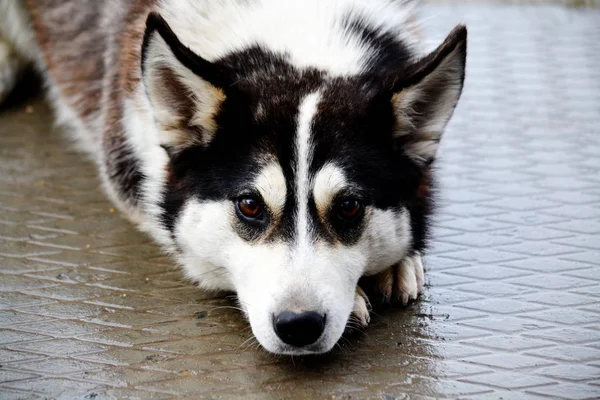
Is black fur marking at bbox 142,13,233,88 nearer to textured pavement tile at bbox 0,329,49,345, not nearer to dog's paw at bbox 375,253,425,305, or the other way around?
dog's paw at bbox 375,253,425,305

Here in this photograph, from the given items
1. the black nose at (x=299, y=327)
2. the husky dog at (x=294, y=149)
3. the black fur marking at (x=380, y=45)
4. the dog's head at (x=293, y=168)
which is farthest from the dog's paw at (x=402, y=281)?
the black fur marking at (x=380, y=45)

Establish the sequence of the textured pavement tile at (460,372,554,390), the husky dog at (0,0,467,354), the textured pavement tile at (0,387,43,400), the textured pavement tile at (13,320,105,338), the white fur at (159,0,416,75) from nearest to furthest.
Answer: the textured pavement tile at (0,387,43,400) → the textured pavement tile at (460,372,554,390) → the husky dog at (0,0,467,354) → the textured pavement tile at (13,320,105,338) → the white fur at (159,0,416,75)

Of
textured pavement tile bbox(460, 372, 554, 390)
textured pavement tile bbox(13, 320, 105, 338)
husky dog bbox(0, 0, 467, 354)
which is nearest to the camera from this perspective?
textured pavement tile bbox(460, 372, 554, 390)

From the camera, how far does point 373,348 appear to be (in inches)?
141

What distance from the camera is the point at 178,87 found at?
3666 mm

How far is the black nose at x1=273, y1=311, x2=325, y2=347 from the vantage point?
3205 millimetres

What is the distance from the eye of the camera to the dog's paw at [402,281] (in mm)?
3904

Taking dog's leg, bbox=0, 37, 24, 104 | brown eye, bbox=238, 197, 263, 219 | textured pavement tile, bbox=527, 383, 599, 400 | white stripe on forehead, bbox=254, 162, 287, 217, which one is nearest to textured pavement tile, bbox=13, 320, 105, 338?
brown eye, bbox=238, 197, 263, 219

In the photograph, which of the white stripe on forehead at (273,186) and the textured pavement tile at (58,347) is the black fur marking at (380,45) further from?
the textured pavement tile at (58,347)

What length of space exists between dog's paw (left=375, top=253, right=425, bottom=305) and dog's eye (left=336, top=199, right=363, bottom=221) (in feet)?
1.84

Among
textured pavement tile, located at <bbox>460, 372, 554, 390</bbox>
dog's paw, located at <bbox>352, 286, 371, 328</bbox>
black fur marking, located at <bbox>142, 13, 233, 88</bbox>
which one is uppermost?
black fur marking, located at <bbox>142, 13, 233, 88</bbox>

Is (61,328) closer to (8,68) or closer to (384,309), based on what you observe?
(384,309)

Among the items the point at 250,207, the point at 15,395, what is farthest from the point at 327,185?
the point at 15,395

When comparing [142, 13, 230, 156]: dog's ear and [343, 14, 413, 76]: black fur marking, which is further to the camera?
[343, 14, 413, 76]: black fur marking
